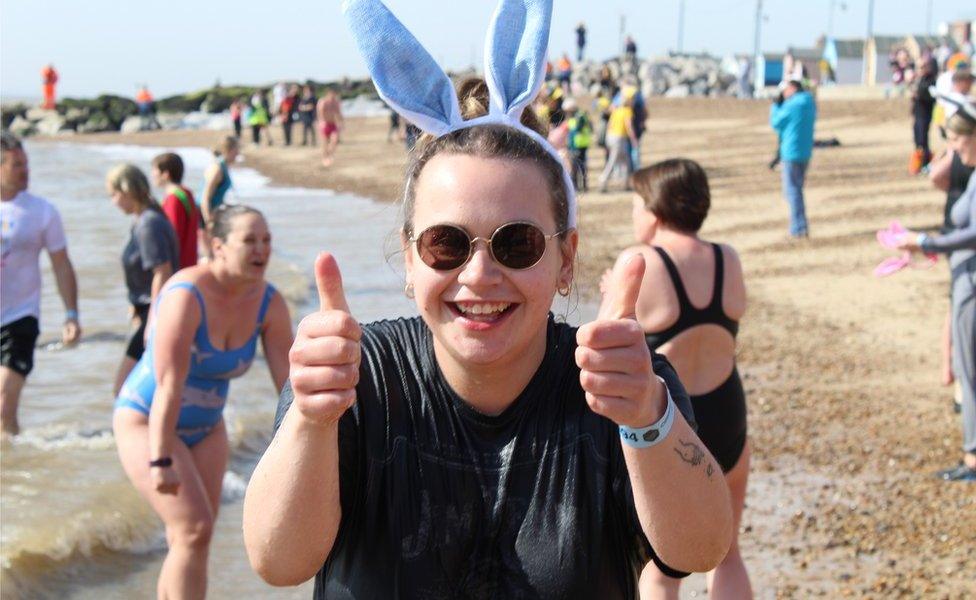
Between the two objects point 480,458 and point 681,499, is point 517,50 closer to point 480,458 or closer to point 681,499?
point 480,458

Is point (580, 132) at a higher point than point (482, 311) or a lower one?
lower

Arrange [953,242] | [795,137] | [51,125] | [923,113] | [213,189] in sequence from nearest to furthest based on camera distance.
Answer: [953,242], [213,189], [795,137], [923,113], [51,125]

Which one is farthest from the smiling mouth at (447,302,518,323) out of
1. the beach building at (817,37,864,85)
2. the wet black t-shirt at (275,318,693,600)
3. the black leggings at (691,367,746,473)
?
the beach building at (817,37,864,85)

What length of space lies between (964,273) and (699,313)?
Answer: 2776 millimetres

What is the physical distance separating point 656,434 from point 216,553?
15.8 feet

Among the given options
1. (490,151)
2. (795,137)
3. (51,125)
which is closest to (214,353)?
(490,151)

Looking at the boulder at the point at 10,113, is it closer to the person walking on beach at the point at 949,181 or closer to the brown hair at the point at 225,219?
the person walking on beach at the point at 949,181

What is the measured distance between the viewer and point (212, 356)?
4.91 metres

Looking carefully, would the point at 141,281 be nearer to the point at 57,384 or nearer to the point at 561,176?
the point at 57,384

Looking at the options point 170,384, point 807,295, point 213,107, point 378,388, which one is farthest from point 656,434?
point 213,107

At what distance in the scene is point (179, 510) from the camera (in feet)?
15.2

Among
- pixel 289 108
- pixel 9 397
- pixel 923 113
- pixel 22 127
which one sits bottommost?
pixel 22 127

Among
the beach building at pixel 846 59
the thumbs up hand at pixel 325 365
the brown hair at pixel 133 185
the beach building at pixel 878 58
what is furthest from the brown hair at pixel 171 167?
the beach building at pixel 846 59

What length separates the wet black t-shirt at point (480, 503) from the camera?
211 centimetres
